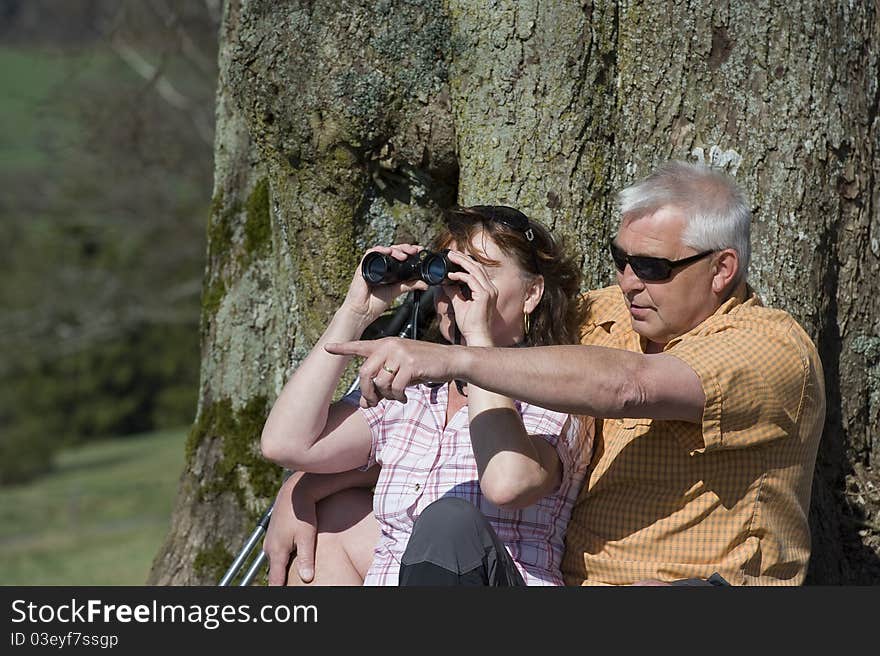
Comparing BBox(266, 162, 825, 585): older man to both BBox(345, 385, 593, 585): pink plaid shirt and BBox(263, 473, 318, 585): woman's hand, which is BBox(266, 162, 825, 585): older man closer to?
BBox(345, 385, 593, 585): pink plaid shirt

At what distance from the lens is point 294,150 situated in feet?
13.8

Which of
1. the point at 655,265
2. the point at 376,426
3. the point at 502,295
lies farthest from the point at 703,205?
the point at 376,426

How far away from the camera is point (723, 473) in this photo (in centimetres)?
315

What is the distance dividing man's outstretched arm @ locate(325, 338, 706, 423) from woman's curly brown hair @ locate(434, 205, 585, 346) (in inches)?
22.3

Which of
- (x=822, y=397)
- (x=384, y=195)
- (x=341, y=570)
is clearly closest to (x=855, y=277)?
(x=822, y=397)

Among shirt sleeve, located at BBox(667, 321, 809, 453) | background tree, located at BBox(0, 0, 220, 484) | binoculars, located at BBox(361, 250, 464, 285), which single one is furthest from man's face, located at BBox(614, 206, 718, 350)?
background tree, located at BBox(0, 0, 220, 484)

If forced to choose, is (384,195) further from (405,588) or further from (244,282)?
(405,588)

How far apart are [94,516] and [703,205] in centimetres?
1563

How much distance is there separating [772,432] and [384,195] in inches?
70.9

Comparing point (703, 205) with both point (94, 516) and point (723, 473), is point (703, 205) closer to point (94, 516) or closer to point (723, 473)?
point (723, 473)

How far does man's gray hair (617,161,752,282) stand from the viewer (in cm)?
322

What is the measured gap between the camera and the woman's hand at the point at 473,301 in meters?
3.18

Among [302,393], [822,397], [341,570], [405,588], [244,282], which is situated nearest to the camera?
[405,588]

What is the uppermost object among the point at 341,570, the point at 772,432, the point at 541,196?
the point at 541,196
